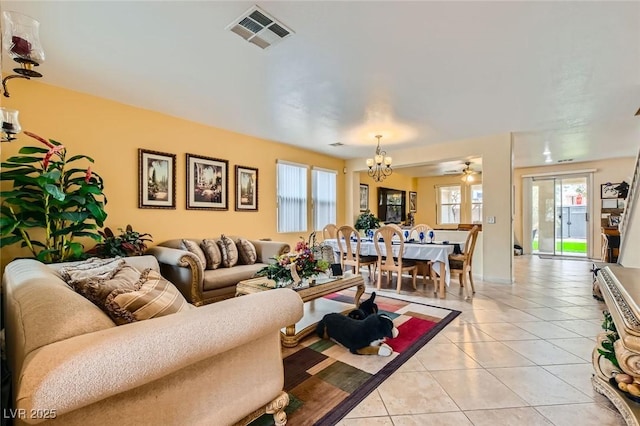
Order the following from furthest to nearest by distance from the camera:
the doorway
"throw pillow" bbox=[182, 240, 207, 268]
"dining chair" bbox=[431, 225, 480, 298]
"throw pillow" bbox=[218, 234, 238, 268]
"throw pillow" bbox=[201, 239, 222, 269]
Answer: the doorway, "dining chair" bbox=[431, 225, 480, 298], "throw pillow" bbox=[218, 234, 238, 268], "throw pillow" bbox=[201, 239, 222, 269], "throw pillow" bbox=[182, 240, 207, 268]

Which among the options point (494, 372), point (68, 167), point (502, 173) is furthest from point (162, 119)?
point (502, 173)

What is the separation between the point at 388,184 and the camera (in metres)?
9.02

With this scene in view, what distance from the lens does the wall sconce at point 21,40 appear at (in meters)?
1.33

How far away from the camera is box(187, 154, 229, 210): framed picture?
4.30m

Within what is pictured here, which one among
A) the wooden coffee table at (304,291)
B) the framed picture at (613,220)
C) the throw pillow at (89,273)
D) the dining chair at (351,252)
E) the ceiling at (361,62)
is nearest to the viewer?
the throw pillow at (89,273)

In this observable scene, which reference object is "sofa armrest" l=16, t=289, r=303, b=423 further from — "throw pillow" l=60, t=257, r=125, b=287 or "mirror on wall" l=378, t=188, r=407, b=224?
"mirror on wall" l=378, t=188, r=407, b=224

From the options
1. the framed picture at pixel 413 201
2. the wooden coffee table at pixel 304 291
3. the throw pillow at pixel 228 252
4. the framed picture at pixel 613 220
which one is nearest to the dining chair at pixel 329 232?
the throw pillow at pixel 228 252

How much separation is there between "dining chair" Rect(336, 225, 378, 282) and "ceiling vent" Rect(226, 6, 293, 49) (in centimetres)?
292

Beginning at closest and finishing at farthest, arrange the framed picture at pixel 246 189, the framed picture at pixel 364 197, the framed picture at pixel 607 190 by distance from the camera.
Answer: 1. the framed picture at pixel 246 189
2. the framed picture at pixel 607 190
3. the framed picture at pixel 364 197

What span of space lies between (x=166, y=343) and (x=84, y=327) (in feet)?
0.87

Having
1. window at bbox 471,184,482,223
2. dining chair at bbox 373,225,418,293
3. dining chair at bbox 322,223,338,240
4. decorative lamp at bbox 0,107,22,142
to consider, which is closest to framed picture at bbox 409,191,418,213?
window at bbox 471,184,482,223

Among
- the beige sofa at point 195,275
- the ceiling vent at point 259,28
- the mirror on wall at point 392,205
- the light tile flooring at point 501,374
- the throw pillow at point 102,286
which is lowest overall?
the light tile flooring at point 501,374

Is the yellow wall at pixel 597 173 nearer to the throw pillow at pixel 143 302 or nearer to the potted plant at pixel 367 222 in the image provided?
the potted plant at pixel 367 222

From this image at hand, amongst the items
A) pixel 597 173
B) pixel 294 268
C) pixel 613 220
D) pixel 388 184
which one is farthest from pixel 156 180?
pixel 597 173
